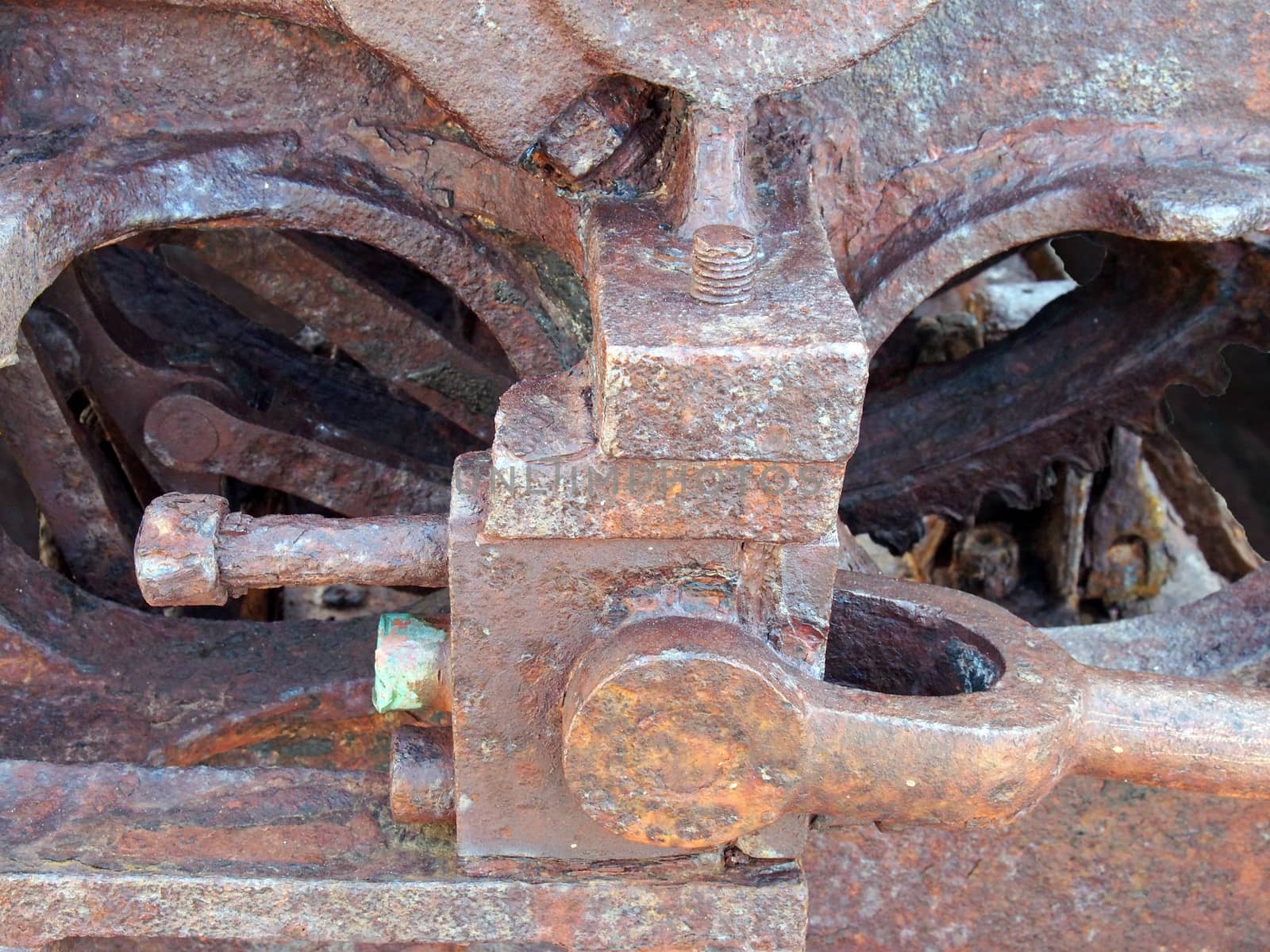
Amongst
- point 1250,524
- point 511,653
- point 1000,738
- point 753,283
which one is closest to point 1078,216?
point 753,283

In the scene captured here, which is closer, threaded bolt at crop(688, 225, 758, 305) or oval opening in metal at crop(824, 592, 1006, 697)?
threaded bolt at crop(688, 225, 758, 305)

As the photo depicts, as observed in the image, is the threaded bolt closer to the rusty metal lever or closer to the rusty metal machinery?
the rusty metal machinery

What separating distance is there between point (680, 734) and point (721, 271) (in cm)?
38

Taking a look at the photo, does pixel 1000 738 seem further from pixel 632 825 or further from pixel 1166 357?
pixel 1166 357

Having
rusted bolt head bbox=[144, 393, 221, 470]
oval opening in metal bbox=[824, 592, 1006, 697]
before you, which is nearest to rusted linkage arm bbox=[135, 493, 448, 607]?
oval opening in metal bbox=[824, 592, 1006, 697]

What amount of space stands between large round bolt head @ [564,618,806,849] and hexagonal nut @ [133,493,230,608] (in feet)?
1.06

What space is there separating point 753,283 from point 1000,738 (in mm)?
434

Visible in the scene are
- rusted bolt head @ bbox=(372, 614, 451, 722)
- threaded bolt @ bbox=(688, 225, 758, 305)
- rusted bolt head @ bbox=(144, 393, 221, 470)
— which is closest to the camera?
threaded bolt @ bbox=(688, 225, 758, 305)

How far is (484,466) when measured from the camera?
1.17m

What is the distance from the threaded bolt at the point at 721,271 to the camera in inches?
40.8

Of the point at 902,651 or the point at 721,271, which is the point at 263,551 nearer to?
the point at 721,271

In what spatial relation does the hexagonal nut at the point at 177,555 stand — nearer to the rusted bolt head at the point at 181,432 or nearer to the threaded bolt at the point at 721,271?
the threaded bolt at the point at 721,271

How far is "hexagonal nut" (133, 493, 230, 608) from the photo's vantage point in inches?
42.8

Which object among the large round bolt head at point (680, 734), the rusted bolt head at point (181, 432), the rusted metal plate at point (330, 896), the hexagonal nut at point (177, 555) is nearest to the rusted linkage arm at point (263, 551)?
the hexagonal nut at point (177, 555)
